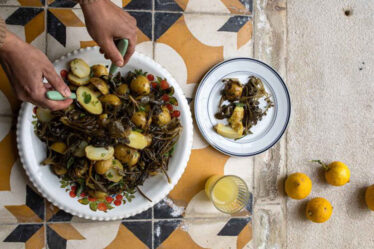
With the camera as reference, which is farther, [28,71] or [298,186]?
[298,186]

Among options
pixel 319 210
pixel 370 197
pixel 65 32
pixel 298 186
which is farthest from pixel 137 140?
pixel 370 197

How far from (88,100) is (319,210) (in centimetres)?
85

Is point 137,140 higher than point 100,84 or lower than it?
lower

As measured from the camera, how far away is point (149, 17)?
1150mm

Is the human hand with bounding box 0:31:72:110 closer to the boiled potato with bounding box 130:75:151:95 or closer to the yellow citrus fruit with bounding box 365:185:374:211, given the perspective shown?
the boiled potato with bounding box 130:75:151:95

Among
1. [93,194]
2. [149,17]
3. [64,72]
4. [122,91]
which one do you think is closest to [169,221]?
[93,194]

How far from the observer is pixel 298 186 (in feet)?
3.74

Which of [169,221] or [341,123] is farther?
[341,123]

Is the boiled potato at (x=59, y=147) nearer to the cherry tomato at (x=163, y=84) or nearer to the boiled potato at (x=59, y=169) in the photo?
the boiled potato at (x=59, y=169)

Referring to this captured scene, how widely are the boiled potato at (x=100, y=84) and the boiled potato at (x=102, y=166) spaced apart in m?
0.19

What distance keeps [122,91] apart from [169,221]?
0.48 m

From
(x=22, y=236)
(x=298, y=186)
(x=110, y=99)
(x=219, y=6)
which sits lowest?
(x=22, y=236)

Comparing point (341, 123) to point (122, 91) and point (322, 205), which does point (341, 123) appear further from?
point (122, 91)

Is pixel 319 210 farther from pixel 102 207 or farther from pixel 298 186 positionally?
pixel 102 207
